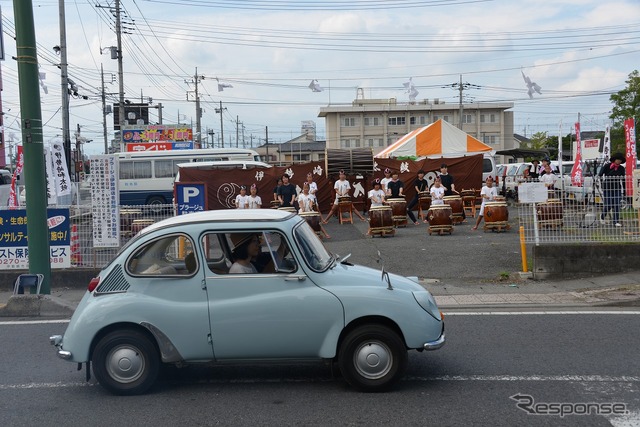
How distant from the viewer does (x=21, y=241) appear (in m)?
12.4

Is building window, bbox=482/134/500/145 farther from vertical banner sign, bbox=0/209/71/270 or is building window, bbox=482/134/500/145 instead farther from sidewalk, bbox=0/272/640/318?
vertical banner sign, bbox=0/209/71/270

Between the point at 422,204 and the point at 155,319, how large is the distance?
18.2 metres

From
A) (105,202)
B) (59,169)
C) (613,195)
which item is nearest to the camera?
(613,195)

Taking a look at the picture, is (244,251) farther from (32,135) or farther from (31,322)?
(32,135)

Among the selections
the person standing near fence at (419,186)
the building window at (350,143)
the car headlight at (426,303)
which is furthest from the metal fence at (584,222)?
the building window at (350,143)

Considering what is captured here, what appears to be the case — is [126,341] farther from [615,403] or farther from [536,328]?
[536,328]

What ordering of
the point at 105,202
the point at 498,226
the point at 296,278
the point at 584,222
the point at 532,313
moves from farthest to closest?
the point at 498,226, the point at 105,202, the point at 584,222, the point at 532,313, the point at 296,278

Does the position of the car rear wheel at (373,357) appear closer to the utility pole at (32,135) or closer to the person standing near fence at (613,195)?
the utility pole at (32,135)

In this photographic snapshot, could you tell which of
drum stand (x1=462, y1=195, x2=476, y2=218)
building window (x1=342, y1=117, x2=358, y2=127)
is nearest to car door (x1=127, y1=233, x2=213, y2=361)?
drum stand (x1=462, y1=195, x2=476, y2=218)

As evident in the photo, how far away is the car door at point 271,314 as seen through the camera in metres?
5.93

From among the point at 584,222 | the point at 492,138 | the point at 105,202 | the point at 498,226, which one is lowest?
the point at 498,226

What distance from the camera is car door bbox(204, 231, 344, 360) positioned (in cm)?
593

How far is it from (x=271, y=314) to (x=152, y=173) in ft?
77.6

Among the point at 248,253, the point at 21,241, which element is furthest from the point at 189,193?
the point at 248,253
